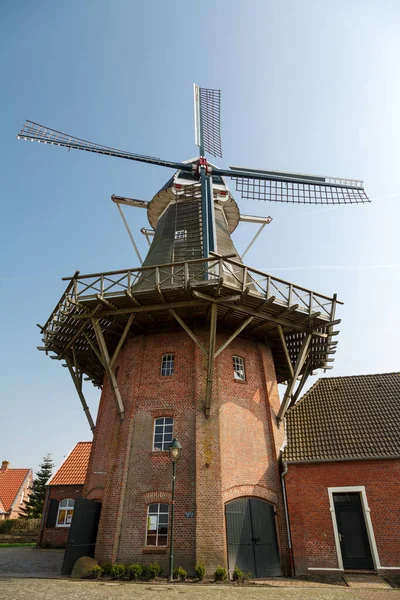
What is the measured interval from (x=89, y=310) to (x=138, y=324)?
193 centimetres

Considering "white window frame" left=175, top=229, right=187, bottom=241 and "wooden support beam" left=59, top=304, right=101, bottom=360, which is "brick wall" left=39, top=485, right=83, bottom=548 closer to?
"wooden support beam" left=59, top=304, right=101, bottom=360

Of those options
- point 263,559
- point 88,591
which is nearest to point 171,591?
point 88,591

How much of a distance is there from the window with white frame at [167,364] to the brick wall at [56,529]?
1074 cm

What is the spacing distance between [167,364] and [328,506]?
6751 mm

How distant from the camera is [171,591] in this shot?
8703 mm

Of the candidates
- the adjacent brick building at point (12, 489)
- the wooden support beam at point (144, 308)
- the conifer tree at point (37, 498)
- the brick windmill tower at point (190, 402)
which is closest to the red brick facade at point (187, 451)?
the brick windmill tower at point (190, 402)

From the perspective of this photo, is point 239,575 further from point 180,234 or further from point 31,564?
point 180,234

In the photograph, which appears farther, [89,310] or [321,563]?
[89,310]

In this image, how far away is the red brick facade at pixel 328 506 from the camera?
11391mm

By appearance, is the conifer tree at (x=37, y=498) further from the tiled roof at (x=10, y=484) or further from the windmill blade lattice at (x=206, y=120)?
the windmill blade lattice at (x=206, y=120)

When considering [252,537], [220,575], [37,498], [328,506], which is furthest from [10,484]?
[328,506]

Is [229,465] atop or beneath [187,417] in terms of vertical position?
beneath

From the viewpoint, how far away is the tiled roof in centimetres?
3822

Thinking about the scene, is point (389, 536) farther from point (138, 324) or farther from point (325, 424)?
point (138, 324)
